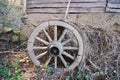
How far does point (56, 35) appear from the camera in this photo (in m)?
6.52

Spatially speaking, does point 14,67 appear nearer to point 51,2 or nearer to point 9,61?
point 9,61

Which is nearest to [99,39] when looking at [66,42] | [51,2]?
[66,42]

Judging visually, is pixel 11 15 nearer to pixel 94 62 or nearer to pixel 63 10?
pixel 63 10

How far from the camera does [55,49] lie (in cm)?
651

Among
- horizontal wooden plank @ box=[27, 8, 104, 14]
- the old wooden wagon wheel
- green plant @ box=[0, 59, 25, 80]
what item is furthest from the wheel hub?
horizontal wooden plank @ box=[27, 8, 104, 14]

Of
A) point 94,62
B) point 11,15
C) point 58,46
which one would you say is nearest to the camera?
point 58,46

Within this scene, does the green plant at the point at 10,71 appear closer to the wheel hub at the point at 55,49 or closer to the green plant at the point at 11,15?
the wheel hub at the point at 55,49

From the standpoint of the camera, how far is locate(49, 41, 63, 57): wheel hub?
646 cm

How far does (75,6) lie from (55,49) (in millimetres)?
1880

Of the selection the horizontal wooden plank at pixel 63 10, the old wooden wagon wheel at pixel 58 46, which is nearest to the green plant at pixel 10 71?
the old wooden wagon wheel at pixel 58 46

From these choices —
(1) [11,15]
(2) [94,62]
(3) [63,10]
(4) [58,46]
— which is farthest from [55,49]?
(1) [11,15]

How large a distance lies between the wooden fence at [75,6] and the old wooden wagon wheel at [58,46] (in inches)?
51.4

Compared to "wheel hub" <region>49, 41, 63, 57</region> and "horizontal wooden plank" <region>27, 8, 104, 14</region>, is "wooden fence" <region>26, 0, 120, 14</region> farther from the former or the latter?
"wheel hub" <region>49, 41, 63, 57</region>

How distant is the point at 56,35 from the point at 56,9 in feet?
5.62
